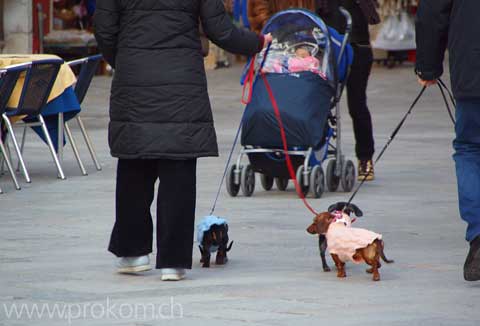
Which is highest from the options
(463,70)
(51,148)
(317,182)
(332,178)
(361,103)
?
(463,70)

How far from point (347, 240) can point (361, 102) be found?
15.6 ft

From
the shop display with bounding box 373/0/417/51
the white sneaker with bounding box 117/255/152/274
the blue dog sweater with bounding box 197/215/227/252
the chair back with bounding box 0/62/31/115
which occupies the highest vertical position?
the blue dog sweater with bounding box 197/215/227/252

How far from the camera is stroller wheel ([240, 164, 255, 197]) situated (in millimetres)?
10711

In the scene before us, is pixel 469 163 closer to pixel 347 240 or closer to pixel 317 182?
pixel 347 240

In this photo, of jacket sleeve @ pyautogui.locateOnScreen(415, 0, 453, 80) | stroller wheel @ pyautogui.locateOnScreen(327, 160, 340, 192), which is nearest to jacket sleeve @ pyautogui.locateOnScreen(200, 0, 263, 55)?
jacket sleeve @ pyautogui.locateOnScreen(415, 0, 453, 80)

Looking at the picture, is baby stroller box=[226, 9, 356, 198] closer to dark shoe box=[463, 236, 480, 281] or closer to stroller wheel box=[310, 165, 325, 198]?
stroller wheel box=[310, 165, 325, 198]

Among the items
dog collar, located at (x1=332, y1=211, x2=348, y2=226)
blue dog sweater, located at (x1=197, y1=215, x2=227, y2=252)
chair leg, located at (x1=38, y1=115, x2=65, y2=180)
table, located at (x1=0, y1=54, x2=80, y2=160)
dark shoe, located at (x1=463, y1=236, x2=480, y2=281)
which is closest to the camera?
dark shoe, located at (x1=463, y1=236, x2=480, y2=281)

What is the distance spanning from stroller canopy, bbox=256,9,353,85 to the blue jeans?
3625 millimetres

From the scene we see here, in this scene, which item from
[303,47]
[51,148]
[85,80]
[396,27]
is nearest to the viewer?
[303,47]

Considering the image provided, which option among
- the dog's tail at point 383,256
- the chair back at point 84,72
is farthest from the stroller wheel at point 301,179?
the dog's tail at point 383,256

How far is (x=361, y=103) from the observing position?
463 inches

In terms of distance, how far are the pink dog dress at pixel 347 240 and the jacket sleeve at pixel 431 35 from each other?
0.86m

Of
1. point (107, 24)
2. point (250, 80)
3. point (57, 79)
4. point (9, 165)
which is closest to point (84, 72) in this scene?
point (57, 79)

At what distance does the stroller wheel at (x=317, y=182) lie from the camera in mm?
10547
